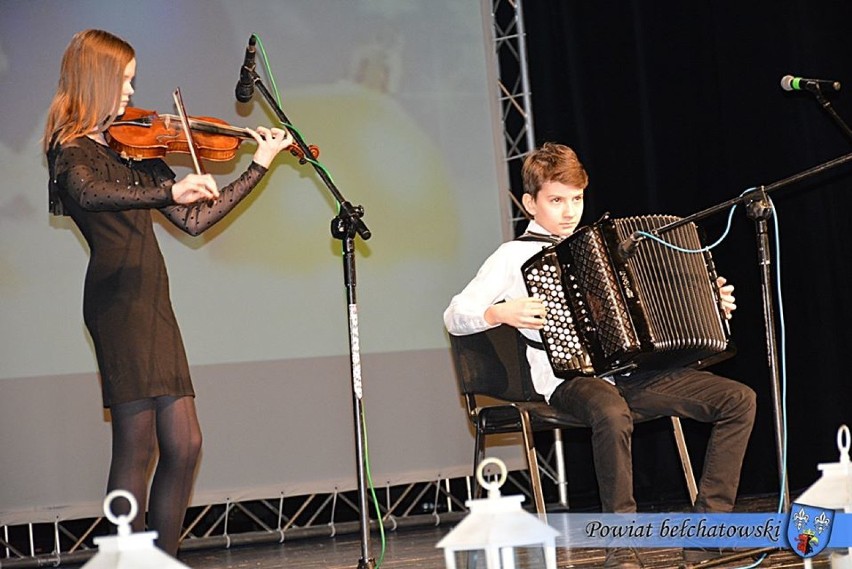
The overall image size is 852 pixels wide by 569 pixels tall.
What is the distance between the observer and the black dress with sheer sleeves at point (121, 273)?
2365 millimetres

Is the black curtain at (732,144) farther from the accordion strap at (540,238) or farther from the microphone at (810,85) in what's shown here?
the microphone at (810,85)

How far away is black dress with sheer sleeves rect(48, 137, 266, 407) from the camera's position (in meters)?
2.37

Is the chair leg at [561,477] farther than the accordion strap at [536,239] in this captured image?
Yes

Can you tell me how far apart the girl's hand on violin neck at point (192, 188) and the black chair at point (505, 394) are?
3.48 feet

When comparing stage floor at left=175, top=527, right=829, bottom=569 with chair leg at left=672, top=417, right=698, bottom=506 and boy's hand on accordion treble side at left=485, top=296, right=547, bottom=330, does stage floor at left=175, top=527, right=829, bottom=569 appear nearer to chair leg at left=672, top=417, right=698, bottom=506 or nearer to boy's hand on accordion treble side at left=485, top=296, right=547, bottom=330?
chair leg at left=672, top=417, right=698, bottom=506

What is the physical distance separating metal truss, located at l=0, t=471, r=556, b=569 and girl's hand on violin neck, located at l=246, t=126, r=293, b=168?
1756 mm

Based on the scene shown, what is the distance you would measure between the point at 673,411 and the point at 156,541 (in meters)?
1.40

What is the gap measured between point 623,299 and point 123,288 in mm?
1202

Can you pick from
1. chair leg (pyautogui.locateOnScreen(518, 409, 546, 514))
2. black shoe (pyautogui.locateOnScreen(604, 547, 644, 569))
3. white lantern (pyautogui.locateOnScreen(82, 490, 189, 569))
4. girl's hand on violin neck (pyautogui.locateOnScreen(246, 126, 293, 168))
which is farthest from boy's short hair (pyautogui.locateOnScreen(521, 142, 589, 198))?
white lantern (pyautogui.locateOnScreen(82, 490, 189, 569))

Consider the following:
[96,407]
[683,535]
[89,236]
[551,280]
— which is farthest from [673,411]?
[96,407]

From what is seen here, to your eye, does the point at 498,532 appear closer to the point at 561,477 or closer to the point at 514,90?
the point at 561,477

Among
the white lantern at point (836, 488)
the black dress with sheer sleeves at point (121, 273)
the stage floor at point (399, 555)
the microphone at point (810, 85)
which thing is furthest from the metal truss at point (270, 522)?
the white lantern at point (836, 488)

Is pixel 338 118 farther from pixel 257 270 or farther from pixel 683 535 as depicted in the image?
pixel 683 535

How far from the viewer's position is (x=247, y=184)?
→ 8.57 ft
